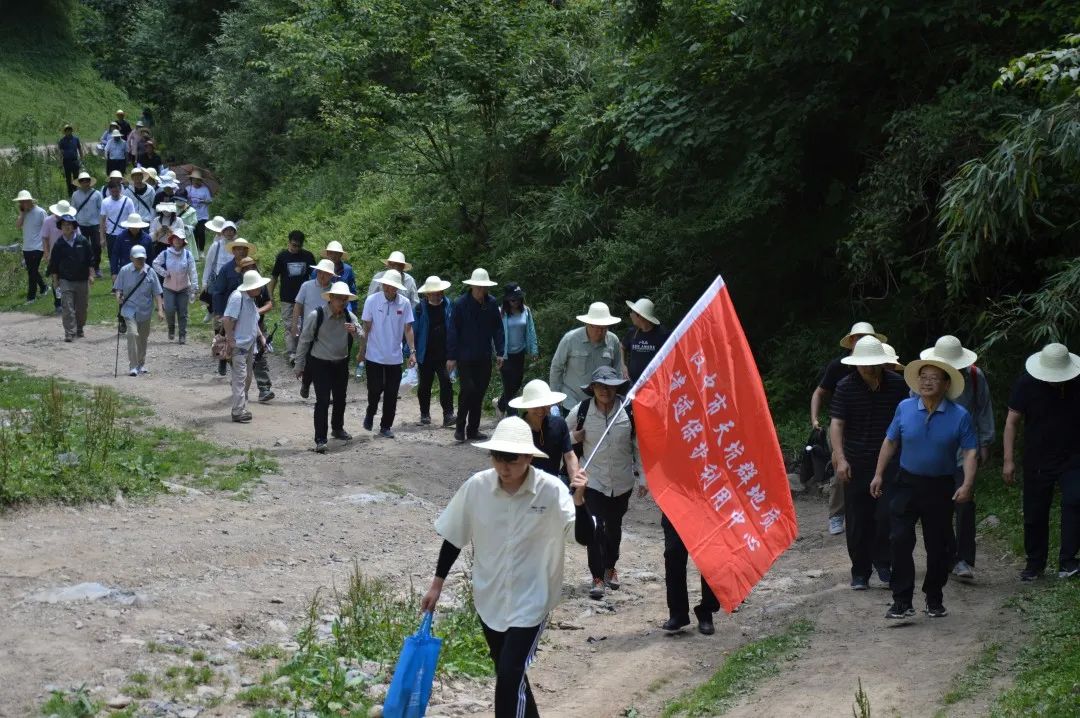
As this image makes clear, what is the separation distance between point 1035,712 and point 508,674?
9.32ft

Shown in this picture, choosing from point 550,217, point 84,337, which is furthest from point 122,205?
point 550,217

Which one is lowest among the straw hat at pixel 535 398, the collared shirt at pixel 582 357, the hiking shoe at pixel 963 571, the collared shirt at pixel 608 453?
the hiking shoe at pixel 963 571

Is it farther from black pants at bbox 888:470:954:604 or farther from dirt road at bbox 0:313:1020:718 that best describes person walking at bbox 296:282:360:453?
black pants at bbox 888:470:954:604

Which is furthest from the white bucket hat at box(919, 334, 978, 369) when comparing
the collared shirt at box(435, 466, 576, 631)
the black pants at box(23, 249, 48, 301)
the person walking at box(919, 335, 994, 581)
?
the black pants at box(23, 249, 48, 301)

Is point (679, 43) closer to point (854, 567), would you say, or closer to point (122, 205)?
point (854, 567)

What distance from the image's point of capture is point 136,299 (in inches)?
668

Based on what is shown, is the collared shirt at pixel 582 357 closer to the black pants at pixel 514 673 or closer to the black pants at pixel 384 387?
the black pants at pixel 384 387

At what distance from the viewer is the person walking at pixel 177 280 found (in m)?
18.6

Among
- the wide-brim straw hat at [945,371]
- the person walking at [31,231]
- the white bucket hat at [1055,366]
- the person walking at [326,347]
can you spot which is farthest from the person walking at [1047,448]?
the person walking at [31,231]

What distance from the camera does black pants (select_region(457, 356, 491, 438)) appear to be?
14.5m

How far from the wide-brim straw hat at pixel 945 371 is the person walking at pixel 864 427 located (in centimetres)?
30

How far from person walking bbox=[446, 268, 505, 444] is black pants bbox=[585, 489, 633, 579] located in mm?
4664

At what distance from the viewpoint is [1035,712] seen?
675 cm

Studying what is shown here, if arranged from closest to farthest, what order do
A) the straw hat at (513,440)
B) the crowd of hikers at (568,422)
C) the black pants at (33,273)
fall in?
the straw hat at (513,440)
the crowd of hikers at (568,422)
the black pants at (33,273)
